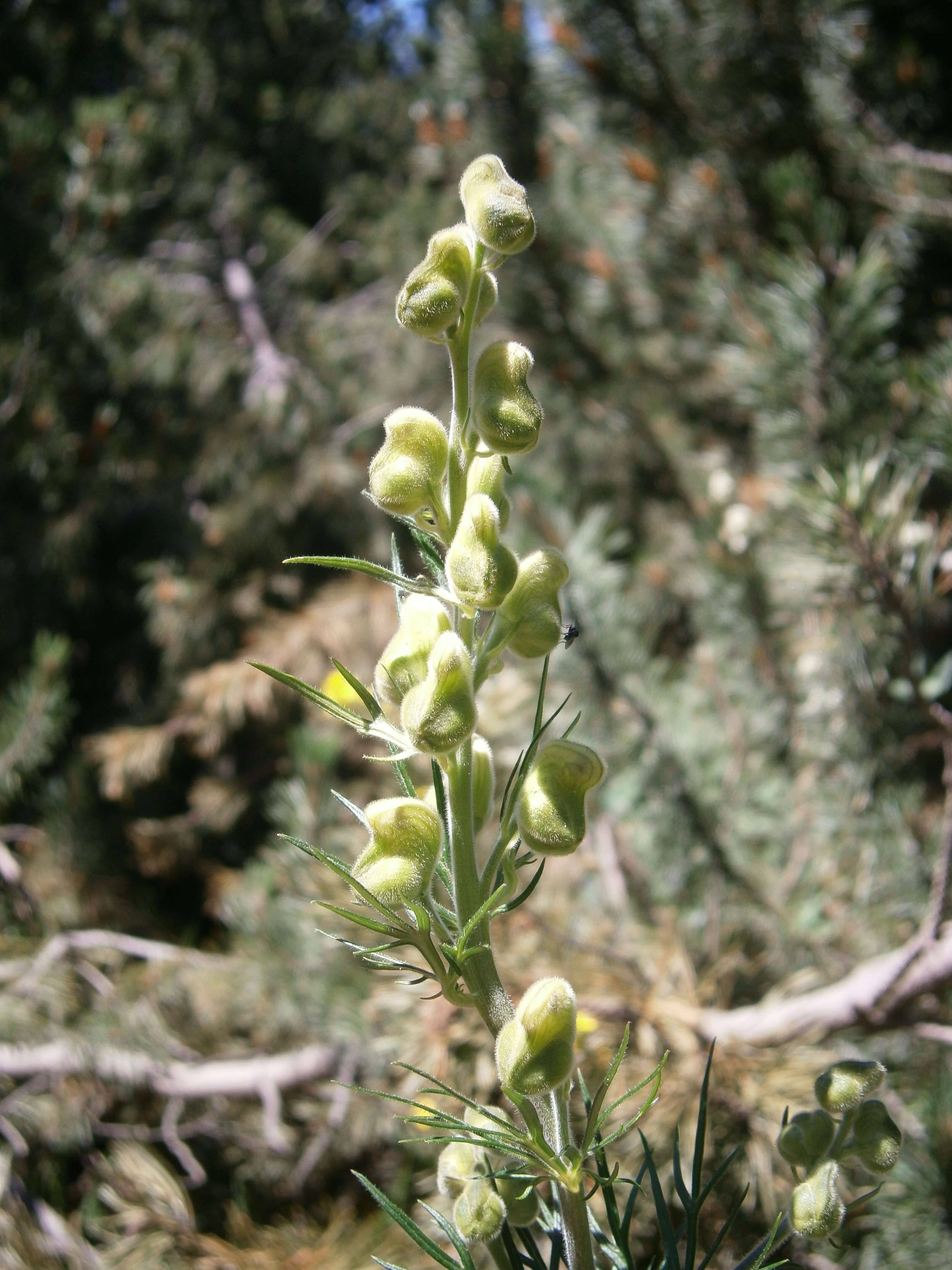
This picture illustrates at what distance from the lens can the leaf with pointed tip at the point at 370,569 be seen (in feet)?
1.02

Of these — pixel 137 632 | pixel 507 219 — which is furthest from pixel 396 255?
pixel 507 219

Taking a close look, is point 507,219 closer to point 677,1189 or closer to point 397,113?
point 677,1189

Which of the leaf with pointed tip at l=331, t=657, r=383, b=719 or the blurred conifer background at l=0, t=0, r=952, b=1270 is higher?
the leaf with pointed tip at l=331, t=657, r=383, b=719

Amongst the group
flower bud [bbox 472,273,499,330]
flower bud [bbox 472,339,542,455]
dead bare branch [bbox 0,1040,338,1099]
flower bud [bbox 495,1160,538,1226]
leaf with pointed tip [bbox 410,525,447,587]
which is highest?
flower bud [bbox 472,273,499,330]

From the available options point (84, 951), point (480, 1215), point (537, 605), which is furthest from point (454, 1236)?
point (84, 951)

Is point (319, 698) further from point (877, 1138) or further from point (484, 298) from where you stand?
point (877, 1138)

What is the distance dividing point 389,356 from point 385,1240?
1.83m

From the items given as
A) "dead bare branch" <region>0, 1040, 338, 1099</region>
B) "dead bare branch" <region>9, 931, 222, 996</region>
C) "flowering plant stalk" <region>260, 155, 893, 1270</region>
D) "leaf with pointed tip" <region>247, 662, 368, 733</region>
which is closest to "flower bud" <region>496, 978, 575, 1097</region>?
"flowering plant stalk" <region>260, 155, 893, 1270</region>

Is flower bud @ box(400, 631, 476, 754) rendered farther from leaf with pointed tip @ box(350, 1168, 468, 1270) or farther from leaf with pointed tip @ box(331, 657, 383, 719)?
leaf with pointed tip @ box(350, 1168, 468, 1270)

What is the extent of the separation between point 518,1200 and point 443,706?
0.70ft

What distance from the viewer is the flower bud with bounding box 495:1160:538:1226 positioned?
1.17 ft

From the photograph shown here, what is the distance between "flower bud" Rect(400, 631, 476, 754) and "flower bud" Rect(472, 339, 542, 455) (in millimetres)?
75

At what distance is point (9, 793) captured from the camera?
1.48 metres

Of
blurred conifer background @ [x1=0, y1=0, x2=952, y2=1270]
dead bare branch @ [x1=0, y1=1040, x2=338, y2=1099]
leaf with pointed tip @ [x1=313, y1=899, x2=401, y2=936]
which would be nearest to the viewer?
leaf with pointed tip @ [x1=313, y1=899, x2=401, y2=936]
